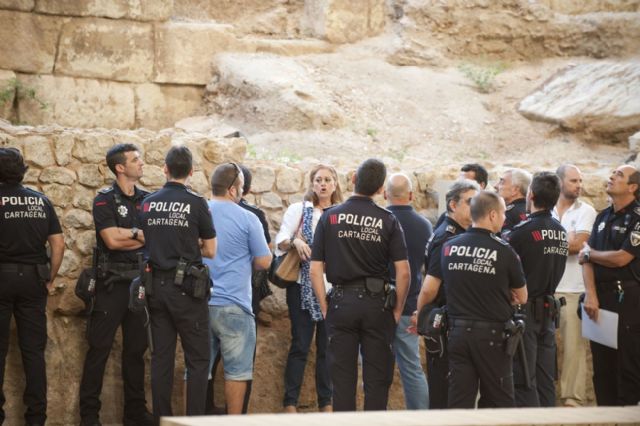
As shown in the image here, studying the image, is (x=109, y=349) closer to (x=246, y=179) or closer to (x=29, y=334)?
(x=29, y=334)

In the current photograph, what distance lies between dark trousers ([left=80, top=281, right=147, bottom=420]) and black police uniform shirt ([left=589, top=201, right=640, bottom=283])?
3.68m

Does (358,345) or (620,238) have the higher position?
(620,238)

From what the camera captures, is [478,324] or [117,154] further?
[117,154]

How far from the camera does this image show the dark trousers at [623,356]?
8.30 metres

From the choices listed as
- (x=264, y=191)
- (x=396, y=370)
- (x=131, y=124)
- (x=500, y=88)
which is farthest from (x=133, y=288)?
(x=500, y=88)

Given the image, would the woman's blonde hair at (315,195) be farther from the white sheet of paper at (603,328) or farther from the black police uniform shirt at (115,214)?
the white sheet of paper at (603,328)

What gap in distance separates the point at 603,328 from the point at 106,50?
9.59 meters

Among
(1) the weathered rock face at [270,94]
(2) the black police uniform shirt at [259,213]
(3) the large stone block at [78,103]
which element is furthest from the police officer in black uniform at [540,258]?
(3) the large stone block at [78,103]

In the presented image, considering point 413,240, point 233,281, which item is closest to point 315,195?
point 413,240

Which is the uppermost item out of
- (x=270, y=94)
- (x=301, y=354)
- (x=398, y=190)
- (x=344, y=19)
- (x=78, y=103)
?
(x=344, y=19)

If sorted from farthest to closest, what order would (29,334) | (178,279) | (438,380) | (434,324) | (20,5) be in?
(20,5) → (29,334) → (438,380) → (178,279) → (434,324)

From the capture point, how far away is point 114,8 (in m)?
15.7

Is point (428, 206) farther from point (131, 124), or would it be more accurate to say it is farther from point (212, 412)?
point (131, 124)

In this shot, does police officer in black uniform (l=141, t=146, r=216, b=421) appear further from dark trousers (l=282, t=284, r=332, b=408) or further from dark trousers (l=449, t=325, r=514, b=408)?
dark trousers (l=449, t=325, r=514, b=408)
